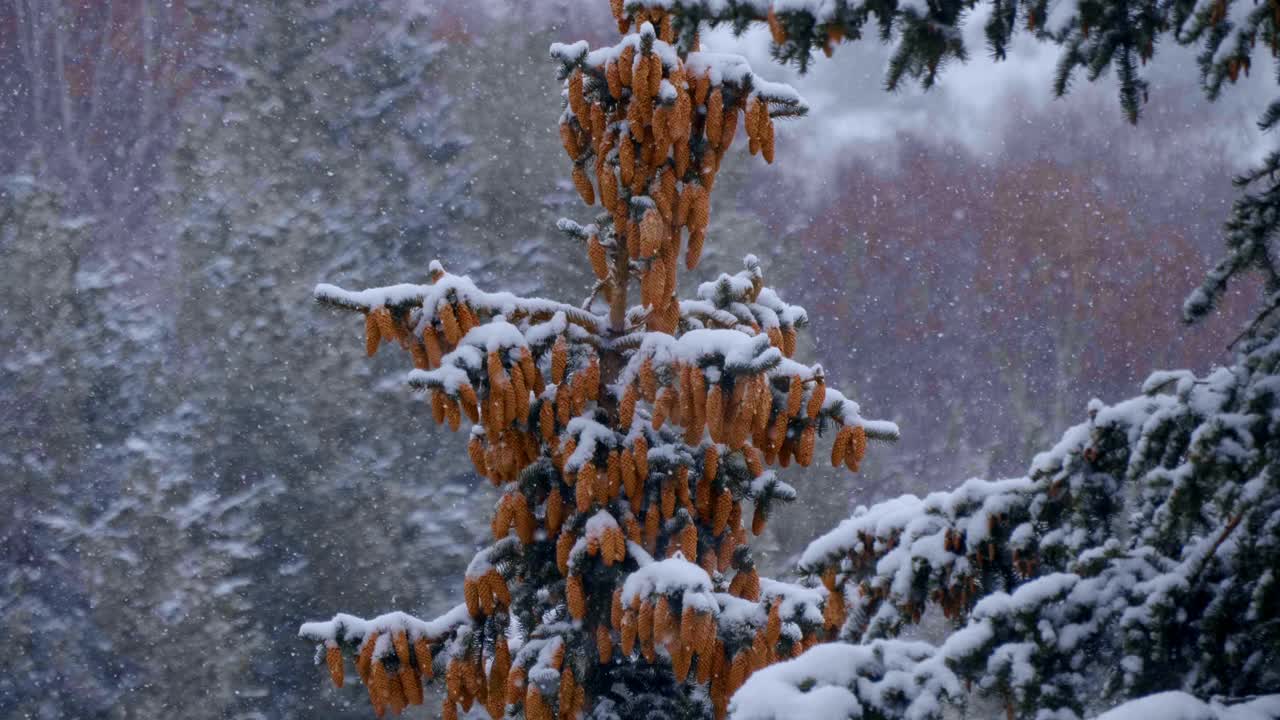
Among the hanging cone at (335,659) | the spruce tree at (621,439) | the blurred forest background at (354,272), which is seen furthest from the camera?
the blurred forest background at (354,272)

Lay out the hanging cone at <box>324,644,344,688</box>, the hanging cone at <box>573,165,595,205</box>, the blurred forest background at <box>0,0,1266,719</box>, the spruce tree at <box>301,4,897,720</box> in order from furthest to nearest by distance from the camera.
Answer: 1. the blurred forest background at <box>0,0,1266,719</box>
2. the hanging cone at <box>573,165,595,205</box>
3. the hanging cone at <box>324,644,344,688</box>
4. the spruce tree at <box>301,4,897,720</box>

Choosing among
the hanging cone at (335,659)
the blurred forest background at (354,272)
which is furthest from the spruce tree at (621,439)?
the blurred forest background at (354,272)

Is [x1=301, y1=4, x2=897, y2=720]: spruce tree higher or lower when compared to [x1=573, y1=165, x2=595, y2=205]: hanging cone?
lower

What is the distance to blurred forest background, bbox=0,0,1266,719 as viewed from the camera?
10.3m

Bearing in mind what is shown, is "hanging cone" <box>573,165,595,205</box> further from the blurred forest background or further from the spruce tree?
the blurred forest background

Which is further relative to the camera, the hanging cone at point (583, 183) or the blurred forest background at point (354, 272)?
the blurred forest background at point (354, 272)

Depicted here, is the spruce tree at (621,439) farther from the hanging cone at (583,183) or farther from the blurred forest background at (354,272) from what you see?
the blurred forest background at (354,272)

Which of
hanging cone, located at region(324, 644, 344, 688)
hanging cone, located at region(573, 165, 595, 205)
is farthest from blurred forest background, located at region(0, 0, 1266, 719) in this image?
hanging cone, located at region(573, 165, 595, 205)

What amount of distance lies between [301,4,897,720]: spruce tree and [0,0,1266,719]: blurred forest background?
22.8ft

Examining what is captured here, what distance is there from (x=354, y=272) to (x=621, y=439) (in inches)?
324

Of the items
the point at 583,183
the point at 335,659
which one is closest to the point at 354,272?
the point at 583,183

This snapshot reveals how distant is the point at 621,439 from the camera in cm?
371

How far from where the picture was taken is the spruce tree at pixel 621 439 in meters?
3.44

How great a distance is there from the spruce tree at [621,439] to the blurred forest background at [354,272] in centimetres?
694
